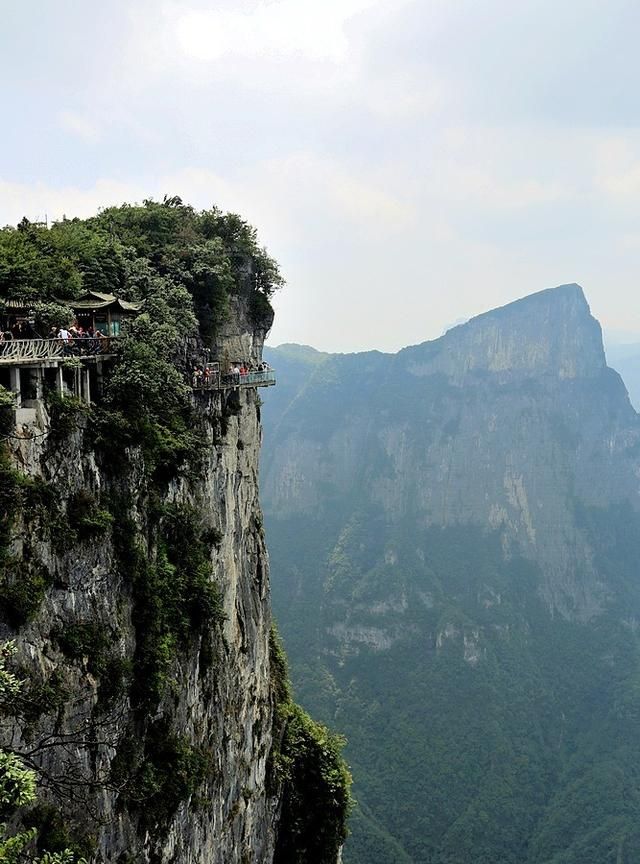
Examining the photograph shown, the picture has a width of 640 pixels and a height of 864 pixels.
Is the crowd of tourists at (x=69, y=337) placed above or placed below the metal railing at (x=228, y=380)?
above

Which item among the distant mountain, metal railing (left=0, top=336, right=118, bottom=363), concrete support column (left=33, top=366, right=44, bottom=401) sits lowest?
the distant mountain

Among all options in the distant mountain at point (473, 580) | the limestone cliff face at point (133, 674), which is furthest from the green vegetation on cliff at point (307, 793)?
the distant mountain at point (473, 580)

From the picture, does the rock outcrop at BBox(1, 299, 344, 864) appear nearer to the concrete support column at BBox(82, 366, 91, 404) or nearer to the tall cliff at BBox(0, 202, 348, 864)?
the tall cliff at BBox(0, 202, 348, 864)

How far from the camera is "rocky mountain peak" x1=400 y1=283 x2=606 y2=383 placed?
143m

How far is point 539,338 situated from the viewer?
5664 inches

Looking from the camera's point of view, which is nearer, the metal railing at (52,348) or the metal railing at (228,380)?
the metal railing at (52,348)

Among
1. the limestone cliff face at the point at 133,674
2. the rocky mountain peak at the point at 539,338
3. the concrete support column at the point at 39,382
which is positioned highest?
the rocky mountain peak at the point at 539,338

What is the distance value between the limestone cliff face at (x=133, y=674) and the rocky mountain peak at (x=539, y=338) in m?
131

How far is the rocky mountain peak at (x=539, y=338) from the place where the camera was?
143m

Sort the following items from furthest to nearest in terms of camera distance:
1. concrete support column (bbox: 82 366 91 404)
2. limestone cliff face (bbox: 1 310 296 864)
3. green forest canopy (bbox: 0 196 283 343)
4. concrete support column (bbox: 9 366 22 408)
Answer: green forest canopy (bbox: 0 196 283 343), concrete support column (bbox: 82 366 91 404), concrete support column (bbox: 9 366 22 408), limestone cliff face (bbox: 1 310 296 864)

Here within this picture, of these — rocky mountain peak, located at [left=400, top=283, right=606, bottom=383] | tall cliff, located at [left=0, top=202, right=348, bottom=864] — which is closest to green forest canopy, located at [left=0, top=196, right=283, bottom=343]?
tall cliff, located at [left=0, top=202, right=348, bottom=864]

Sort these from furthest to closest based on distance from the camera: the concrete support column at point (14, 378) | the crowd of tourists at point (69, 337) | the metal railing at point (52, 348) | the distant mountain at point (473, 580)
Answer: the distant mountain at point (473, 580), the crowd of tourists at point (69, 337), the metal railing at point (52, 348), the concrete support column at point (14, 378)

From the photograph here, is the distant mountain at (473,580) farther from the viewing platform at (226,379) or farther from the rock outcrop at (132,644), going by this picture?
the viewing platform at (226,379)

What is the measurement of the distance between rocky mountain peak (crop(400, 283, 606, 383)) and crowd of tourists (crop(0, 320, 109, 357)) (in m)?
138
